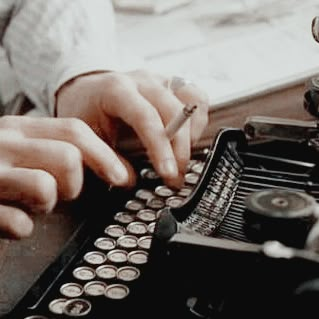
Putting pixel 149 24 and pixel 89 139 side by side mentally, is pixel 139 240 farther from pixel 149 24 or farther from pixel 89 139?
A: pixel 149 24

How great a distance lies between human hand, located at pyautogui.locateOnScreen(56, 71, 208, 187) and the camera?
104 centimetres

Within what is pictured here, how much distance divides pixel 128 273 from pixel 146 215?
119 millimetres

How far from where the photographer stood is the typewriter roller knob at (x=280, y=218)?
770 millimetres

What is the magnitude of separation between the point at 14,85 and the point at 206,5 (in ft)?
1.67

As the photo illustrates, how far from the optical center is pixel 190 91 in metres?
1.17

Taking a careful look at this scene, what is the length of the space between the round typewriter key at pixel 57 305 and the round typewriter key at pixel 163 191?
0.25 m

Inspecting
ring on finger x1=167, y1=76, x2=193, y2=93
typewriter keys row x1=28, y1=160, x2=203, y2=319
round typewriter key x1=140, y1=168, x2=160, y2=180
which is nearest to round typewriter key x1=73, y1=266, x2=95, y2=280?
typewriter keys row x1=28, y1=160, x2=203, y2=319

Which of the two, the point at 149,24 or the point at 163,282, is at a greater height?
the point at 163,282

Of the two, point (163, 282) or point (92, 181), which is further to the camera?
point (92, 181)

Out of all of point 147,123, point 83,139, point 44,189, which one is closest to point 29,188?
point 44,189

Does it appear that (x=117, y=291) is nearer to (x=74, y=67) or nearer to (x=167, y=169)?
(x=167, y=169)

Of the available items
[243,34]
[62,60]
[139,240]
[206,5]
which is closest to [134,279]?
[139,240]

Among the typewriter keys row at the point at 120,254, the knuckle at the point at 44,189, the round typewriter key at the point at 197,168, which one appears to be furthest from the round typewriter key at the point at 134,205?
the knuckle at the point at 44,189

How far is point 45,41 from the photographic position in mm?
1422
